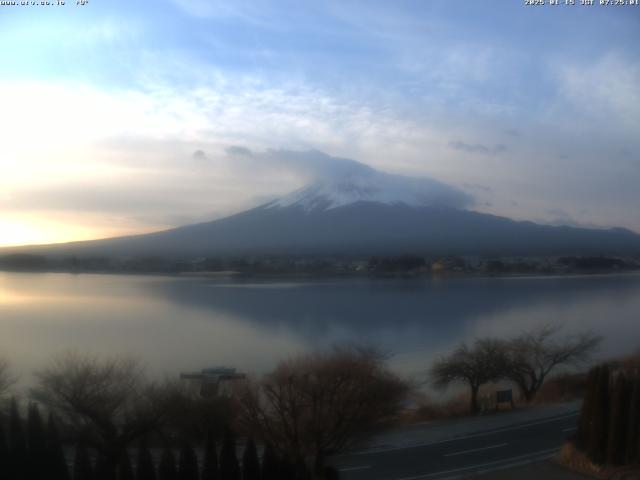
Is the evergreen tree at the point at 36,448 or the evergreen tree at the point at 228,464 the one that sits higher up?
the evergreen tree at the point at 36,448

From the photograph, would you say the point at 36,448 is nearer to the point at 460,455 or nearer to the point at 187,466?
the point at 187,466

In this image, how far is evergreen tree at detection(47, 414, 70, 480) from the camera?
4012mm

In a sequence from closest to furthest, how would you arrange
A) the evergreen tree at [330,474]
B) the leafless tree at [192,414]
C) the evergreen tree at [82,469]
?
the evergreen tree at [82,469], the evergreen tree at [330,474], the leafless tree at [192,414]

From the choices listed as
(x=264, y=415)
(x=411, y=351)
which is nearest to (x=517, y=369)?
(x=411, y=351)

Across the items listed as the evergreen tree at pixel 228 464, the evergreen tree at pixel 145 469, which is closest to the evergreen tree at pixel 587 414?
the evergreen tree at pixel 228 464

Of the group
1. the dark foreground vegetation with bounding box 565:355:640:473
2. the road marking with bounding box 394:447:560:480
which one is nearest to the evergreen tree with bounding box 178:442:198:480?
the road marking with bounding box 394:447:560:480

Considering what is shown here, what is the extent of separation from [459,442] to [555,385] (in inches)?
153

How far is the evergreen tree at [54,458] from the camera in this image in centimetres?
401

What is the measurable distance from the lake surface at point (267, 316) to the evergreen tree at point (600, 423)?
14.4 feet

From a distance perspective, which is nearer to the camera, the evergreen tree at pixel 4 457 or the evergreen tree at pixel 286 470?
the evergreen tree at pixel 4 457

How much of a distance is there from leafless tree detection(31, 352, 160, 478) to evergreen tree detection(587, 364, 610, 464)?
3.30m

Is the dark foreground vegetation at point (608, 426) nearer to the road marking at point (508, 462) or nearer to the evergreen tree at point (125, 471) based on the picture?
the road marking at point (508, 462)

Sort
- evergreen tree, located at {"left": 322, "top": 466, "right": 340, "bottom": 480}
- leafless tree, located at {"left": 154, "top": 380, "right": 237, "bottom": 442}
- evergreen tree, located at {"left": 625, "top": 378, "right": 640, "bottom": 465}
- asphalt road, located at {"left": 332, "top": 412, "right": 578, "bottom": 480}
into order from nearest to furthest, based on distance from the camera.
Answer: evergreen tree, located at {"left": 322, "top": 466, "right": 340, "bottom": 480} → evergreen tree, located at {"left": 625, "top": 378, "right": 640, "bottom": 465} → asphalt road, located at {"left": 332, "top": 412, "right": 578, "bottom": 480} → leafless tree, located at {"left": 154, "top": 380, "right": 237, "bottom": 442}

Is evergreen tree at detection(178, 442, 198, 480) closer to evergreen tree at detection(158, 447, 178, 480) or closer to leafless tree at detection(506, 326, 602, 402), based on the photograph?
evergreen tree at detection(158, 447, 178, 480)
